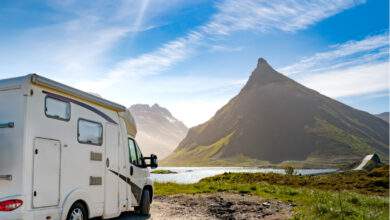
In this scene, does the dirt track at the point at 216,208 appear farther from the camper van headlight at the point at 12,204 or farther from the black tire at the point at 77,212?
the camper van headlight at the point at 12,204

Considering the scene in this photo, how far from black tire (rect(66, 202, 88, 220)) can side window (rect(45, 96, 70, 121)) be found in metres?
2.23

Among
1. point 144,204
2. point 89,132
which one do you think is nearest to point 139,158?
point 144,204

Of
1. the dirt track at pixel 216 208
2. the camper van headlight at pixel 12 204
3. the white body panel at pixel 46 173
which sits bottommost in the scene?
the dirt track at pixel 216 208

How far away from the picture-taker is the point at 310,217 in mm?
16078

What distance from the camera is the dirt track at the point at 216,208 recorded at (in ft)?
58.7

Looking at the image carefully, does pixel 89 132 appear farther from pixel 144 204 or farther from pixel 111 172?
pixel 144 204

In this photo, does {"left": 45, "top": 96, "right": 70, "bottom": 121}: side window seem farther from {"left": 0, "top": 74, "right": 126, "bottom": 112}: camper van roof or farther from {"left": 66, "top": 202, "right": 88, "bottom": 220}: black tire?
{"left": 66, "top": 202, "right": 88, "bottom": 220}: black tire

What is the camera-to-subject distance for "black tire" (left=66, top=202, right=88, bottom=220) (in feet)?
39.3

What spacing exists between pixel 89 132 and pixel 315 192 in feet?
53.0

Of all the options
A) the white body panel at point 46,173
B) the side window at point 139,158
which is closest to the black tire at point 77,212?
the white body panel at point 46,173

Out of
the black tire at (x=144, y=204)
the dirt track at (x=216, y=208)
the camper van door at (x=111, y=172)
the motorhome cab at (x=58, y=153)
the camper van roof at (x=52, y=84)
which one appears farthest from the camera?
the dirt track at (x=216, y=208)

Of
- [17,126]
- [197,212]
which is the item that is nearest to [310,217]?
[197,212]

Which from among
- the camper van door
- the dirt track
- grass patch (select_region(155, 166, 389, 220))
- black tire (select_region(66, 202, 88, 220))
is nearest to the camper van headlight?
black tire (select_region(66, 202, 88, 220))

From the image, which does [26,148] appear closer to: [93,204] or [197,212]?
[93,204]
